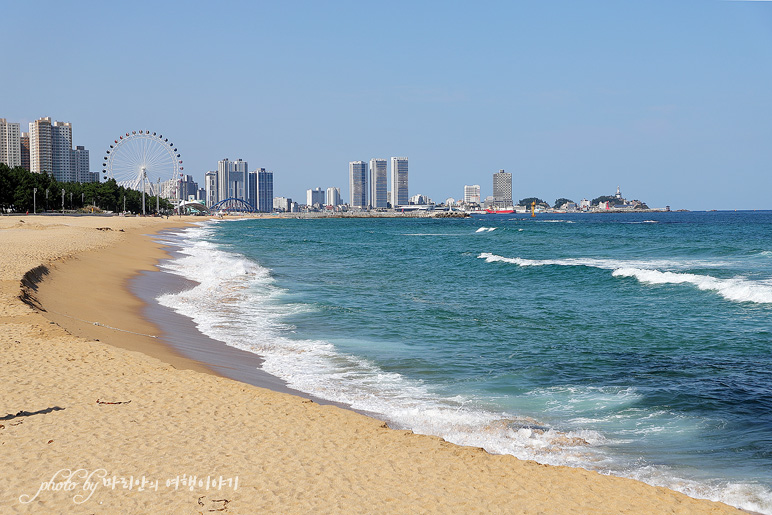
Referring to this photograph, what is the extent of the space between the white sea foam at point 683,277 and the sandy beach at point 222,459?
18934 mm

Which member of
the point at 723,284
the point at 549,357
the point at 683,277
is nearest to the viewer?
the point at 549,357

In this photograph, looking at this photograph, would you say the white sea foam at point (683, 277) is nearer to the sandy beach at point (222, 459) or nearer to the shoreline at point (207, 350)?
the shoreline at point (207, 350)

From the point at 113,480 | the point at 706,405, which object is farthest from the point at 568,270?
the point at 113,480

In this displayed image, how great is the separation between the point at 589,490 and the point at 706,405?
5.10 metres

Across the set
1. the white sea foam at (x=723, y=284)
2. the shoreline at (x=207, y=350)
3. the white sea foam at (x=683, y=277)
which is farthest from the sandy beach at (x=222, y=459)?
the white sea foam at (x=683, y=277)

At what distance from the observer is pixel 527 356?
14.5 metres

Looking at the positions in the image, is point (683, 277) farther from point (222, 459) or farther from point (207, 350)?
point (222, 459)

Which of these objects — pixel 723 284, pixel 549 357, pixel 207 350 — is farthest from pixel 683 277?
pixel 207 350

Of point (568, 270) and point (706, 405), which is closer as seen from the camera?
point (706, 405)

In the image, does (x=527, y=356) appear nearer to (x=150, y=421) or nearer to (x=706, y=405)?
(x=706, y=405)

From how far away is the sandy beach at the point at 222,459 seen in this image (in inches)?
241

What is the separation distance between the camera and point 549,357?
46.9ft

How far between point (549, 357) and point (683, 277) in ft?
58.9

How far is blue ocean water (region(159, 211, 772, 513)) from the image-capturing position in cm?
870
